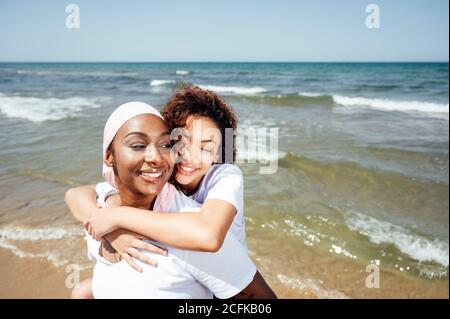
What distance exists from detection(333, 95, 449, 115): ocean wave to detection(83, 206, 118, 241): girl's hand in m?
18.4

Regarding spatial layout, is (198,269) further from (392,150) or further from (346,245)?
(392,150)

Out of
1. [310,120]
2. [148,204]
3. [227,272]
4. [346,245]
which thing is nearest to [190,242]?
[227,272]

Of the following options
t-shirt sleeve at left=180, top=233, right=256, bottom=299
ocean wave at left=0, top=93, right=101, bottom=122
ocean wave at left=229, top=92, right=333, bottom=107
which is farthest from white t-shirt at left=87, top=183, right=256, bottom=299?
ocean wave at left=229, top=92, right=333, bottom=107

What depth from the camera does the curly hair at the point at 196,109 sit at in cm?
259

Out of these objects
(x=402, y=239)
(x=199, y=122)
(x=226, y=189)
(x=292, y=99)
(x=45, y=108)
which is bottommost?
(x=402, y=239)

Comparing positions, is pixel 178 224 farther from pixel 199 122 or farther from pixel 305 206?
pixel 305 206

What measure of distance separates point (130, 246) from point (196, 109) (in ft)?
3.91

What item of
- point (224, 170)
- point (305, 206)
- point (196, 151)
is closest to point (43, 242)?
point (196, 151)

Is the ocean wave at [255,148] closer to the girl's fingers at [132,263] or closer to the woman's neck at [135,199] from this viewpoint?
the woman's neck at [135,199]

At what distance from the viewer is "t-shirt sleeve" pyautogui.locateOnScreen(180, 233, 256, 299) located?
1.67 metres

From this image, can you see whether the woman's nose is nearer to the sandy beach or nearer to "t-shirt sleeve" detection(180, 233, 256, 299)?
"t-shirt sleeve" detection(180, 233, 256, 299)

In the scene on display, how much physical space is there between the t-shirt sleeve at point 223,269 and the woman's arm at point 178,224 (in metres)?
0.06

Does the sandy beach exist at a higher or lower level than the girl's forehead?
lower

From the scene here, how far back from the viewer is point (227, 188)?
2.02m
